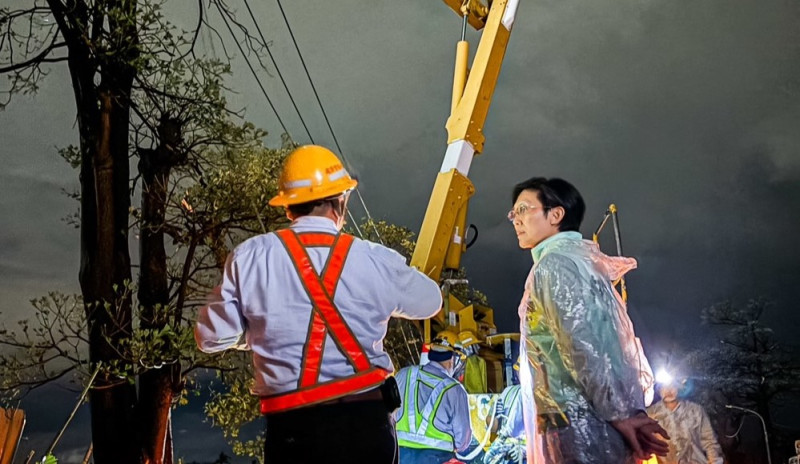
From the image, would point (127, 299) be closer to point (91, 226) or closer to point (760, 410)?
point (91, 226)

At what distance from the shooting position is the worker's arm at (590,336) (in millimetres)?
2785

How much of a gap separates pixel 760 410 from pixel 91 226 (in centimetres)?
2828

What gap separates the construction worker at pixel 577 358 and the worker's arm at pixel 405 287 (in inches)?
25.0

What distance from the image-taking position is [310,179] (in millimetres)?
2912

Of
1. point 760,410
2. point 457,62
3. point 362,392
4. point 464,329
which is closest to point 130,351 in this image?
point 464,329

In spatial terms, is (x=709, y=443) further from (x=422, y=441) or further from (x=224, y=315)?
(x=224, y=315)

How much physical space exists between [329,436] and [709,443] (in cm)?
771

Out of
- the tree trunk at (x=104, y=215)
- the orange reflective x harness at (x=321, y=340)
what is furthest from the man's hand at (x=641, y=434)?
the tree trunk at (x=104, y=215)

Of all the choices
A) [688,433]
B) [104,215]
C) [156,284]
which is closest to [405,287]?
[104,215]

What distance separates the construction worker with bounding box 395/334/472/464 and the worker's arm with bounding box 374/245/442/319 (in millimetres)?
2554

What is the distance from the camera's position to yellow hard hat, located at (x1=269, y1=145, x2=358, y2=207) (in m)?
2.88

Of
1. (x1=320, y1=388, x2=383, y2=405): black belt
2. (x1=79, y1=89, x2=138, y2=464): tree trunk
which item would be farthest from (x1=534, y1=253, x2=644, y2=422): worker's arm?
(x1=79, y1=89, x2=138, y2=464): tree trunk

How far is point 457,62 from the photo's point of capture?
7.11 m

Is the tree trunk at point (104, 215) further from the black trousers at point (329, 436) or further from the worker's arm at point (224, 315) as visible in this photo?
the black trousers at point (329, 436)
